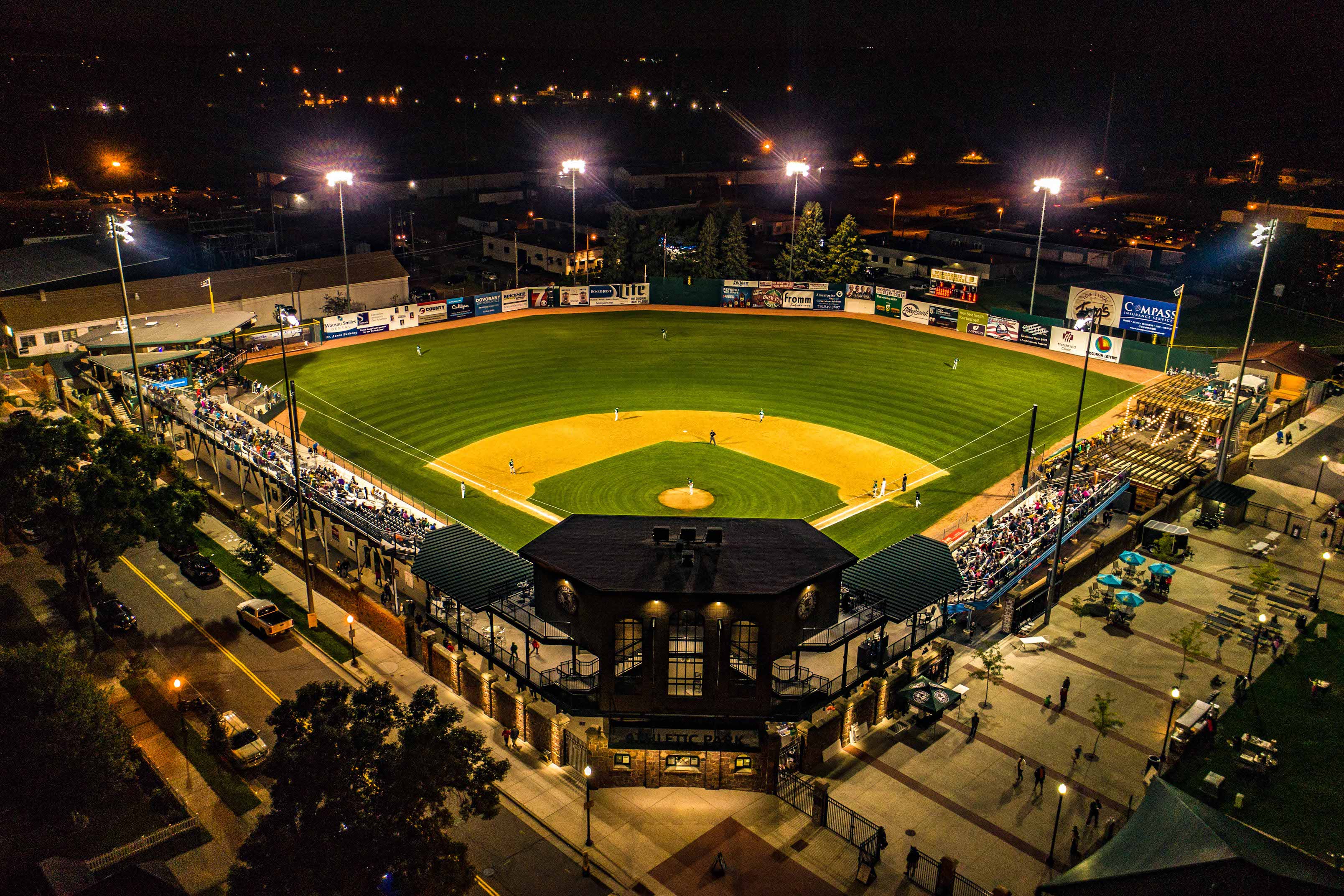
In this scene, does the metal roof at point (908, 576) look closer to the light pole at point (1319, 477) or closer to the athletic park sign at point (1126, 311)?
the light pole at point (1319, 477)

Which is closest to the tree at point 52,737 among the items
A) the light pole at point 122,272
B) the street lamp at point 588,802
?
the street lamp at point 588,802

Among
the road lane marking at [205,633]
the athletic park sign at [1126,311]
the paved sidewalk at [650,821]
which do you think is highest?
the athletic park sign at [1126,311]

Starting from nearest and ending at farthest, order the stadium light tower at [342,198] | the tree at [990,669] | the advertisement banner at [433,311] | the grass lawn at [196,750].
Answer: the grass lawn at [196,750], the tree at [990,669], the stadium light tower at [342,198], the advertisement banner at [433,311]

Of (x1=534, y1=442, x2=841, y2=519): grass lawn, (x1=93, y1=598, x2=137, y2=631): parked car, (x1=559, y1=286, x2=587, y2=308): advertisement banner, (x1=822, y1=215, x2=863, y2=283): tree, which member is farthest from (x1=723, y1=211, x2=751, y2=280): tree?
(x1=93, y1=598, x2=137, y2=631): parked car

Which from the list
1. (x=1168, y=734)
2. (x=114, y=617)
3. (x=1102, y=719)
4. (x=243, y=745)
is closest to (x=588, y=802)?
(x=243, y=745)

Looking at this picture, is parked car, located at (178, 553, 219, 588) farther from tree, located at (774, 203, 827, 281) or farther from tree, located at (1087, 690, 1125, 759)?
tree, located at (774, 203, 827, 281)

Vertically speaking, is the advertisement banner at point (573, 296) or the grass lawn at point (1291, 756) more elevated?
the advertisement banner at point (573, 296)
